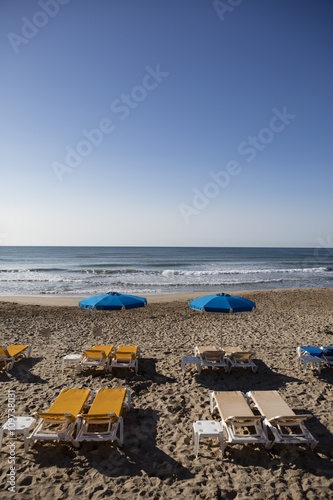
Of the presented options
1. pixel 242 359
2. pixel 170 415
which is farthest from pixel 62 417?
pixel 242 359

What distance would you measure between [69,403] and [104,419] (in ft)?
2.77

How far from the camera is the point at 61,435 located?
3.79m

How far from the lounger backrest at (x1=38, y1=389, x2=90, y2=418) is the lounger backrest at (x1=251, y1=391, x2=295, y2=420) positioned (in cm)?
301

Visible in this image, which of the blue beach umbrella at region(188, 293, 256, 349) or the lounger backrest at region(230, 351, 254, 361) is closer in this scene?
the blue beach umbrella at region(188, 293, 256, 349)

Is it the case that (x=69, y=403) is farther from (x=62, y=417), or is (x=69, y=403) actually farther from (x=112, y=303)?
(x=112, y=303)

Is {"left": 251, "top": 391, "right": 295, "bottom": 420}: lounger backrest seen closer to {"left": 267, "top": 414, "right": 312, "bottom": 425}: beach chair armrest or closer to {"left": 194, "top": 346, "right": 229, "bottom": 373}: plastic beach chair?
{"left": 267, "top": 414, "right": 312, "bottom": 425}: beach chair armrest

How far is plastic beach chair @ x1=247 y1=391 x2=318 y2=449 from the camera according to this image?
12.6ft

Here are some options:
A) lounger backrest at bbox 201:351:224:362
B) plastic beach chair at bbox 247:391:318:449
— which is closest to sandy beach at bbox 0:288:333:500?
plastic beach chair at bbox 247:391:318:449

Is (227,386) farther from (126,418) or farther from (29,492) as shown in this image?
(29,492)

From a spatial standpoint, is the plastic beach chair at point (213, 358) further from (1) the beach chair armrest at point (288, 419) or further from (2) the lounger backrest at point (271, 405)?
(1) the beach chair armrest at point (288, 419)

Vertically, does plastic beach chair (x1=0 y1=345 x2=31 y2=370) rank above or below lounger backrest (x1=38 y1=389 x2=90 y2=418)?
below

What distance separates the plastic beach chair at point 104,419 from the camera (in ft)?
12.7

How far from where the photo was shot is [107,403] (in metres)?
4.48

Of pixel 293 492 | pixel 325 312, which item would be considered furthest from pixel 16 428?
pixel 325 312
